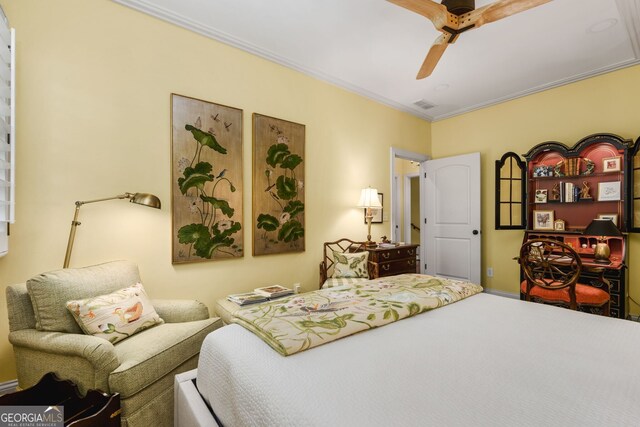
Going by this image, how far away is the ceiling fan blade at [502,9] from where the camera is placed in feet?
5.78

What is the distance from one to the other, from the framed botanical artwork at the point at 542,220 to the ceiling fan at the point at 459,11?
2.64m

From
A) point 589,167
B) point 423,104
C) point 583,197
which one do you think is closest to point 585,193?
point 583,197

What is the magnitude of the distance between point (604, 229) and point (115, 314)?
412 centimetres

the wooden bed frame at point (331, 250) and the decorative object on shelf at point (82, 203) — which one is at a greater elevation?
the decorative object on shelf at point (82, 203)

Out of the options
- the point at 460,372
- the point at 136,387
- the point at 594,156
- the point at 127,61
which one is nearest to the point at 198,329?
the point at 136,387

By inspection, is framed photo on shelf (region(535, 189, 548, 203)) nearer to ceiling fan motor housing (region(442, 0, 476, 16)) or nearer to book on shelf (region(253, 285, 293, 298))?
ceiling fan motor housing (region(442, 0, 476, 16))

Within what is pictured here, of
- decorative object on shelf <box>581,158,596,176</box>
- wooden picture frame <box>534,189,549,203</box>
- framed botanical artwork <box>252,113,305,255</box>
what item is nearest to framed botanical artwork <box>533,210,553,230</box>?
wooden picture frame <box>534,189,549,203</box>

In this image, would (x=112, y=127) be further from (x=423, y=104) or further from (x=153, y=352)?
(x=423, y=104)

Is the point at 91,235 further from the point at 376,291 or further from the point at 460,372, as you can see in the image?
the point at 460,372

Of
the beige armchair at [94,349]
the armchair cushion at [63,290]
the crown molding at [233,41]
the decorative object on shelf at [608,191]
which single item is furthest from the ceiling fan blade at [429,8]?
the decorative object on shelf at [608,191]

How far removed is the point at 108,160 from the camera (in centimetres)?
224

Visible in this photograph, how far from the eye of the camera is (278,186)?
3131 mm

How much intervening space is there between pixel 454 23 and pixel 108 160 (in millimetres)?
2630

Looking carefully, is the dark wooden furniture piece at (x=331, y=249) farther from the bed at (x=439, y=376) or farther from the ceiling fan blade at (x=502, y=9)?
the ceiling fan blade at (x=502, y=9)
